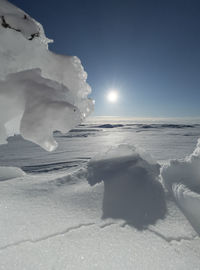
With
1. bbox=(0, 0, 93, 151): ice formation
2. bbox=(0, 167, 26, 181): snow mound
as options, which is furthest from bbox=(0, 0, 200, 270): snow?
bbox=(0, 167, 26, 181): snow mound

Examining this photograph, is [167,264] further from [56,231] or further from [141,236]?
[56,231]

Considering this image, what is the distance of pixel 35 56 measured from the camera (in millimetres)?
945

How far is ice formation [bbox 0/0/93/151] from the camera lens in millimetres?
908

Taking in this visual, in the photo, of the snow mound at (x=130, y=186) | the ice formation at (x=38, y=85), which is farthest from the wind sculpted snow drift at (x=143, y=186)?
the ice formation at (x=38, y=85)

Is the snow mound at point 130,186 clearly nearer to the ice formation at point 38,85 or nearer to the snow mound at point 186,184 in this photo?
the snow mound at point 186,184

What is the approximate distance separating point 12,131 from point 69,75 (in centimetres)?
65

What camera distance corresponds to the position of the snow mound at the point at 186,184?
1.22 m

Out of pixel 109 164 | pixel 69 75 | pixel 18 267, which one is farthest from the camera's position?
pixel 109 164

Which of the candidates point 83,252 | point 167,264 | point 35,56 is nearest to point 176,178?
point 167,264

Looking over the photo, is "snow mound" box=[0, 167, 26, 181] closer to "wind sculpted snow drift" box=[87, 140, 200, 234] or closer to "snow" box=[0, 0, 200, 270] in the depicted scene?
"snow" box=[0, 0, 200, 270]

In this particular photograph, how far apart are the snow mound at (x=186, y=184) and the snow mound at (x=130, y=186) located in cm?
10

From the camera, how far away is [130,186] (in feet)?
4.98

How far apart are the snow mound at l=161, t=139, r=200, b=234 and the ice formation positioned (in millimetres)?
893

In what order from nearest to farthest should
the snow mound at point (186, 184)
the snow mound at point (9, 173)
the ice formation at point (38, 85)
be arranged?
the ice formation at point (38, 85), the snow mound at point (186, 184), the snow mound at point (9, 173)
